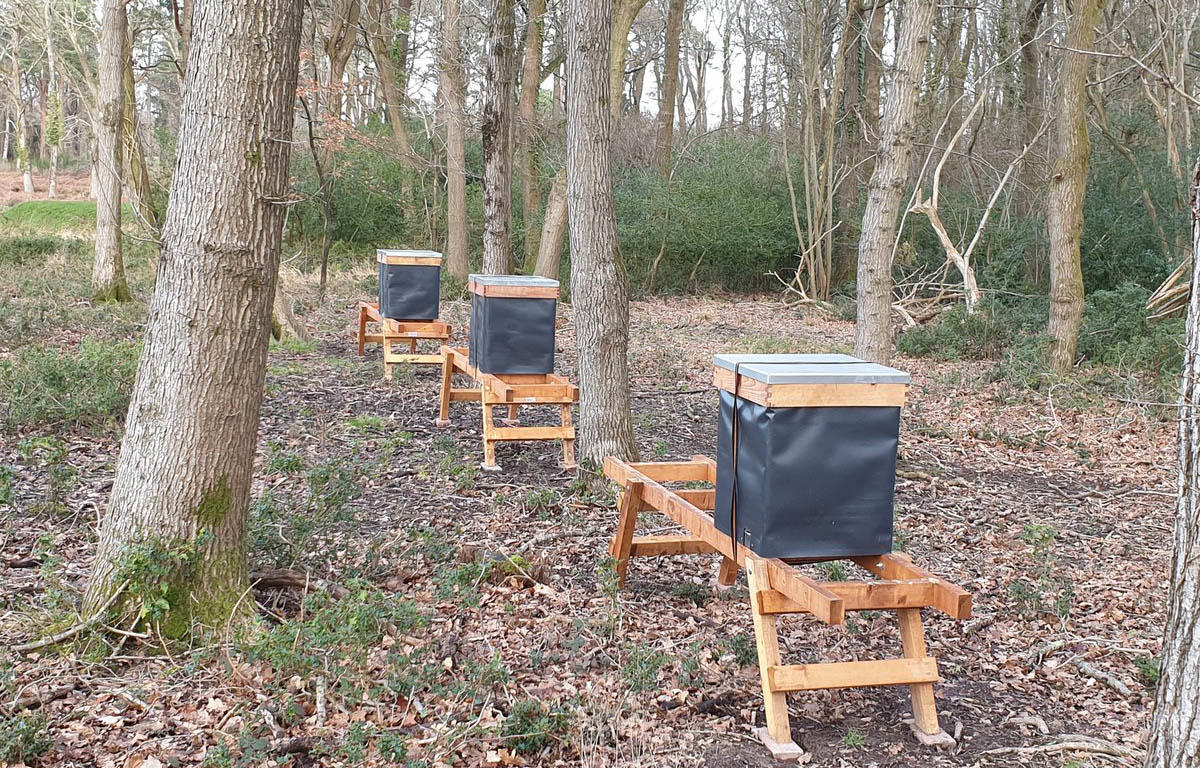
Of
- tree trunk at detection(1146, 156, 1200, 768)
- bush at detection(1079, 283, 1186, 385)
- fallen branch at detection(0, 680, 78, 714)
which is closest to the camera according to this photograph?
tree trunk at detection(1146, 156, 1200, 768)

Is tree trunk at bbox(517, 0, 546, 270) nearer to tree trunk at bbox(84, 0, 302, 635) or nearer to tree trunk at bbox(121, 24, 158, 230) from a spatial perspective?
tree trunk at bbox(121, 24, 158, 230)

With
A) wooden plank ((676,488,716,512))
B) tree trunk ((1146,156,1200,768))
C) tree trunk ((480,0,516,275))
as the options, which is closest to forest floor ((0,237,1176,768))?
wooden plank ((676,488,716,512))

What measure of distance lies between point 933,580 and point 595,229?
3590 millimetres

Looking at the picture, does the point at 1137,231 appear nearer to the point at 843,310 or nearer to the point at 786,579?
the point at 843,310

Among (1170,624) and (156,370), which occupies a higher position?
(156,370)

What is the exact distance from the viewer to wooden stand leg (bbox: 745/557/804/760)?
134 inches

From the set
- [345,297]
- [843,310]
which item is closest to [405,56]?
[345,297]

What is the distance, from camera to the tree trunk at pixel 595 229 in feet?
21.0

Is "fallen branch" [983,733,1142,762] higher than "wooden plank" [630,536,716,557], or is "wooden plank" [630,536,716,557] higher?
"wooden plank" [630,536,716,557]

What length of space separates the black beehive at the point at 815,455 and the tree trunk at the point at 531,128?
1279cm

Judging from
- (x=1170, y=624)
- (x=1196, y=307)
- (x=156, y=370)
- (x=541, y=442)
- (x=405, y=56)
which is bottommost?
(x=541, y=442)

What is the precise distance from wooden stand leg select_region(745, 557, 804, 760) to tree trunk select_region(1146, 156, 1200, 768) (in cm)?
123

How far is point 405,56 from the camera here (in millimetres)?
20000

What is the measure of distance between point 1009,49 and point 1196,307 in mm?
15617
